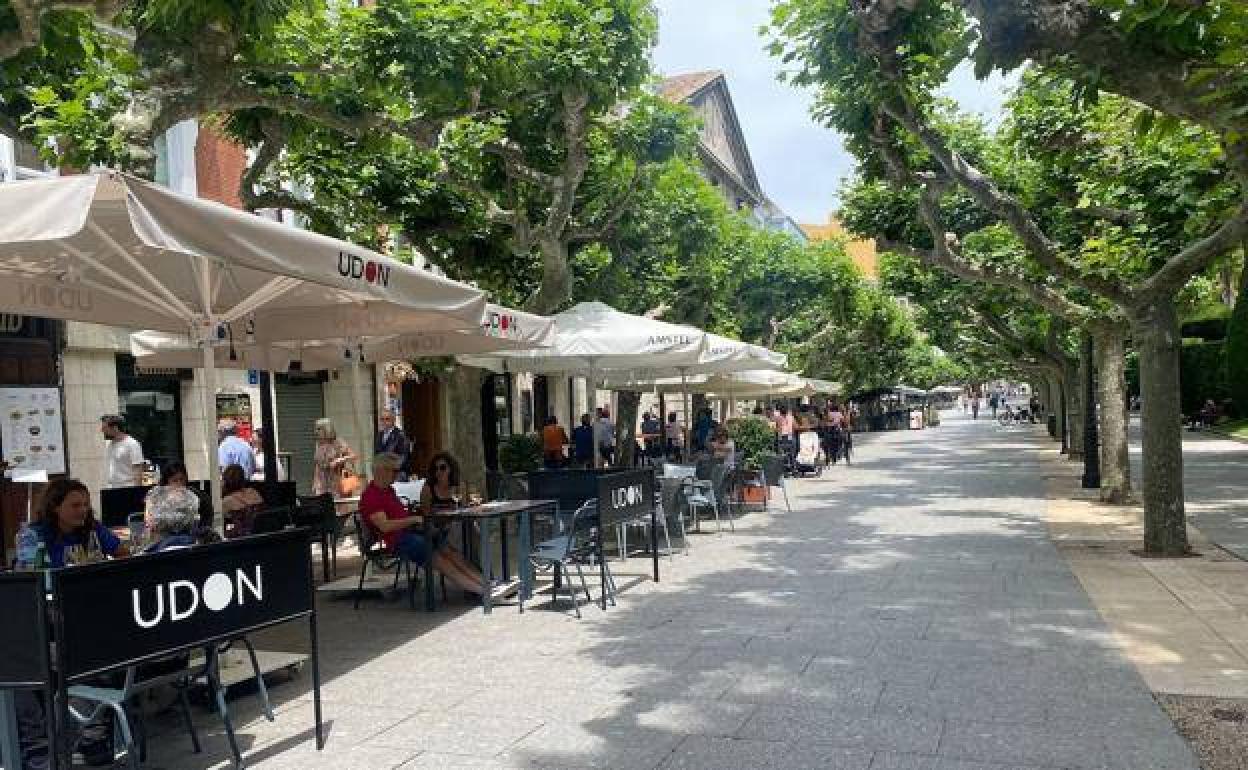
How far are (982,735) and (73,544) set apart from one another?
4.94 metres

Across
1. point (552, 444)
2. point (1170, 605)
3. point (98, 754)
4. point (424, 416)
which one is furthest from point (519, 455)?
point (98, 754)

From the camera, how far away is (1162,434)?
921 centimetres

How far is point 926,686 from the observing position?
516cm

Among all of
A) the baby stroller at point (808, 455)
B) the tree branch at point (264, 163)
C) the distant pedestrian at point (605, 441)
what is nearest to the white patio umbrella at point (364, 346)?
the tree branch at point (264, 163)

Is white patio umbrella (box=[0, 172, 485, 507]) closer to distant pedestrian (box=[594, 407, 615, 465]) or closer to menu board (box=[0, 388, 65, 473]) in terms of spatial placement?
menu board (box=[0, 388, 65, 473])

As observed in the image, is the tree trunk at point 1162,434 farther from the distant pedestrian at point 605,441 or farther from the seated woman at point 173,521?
the distant pedestrian at point 605,441

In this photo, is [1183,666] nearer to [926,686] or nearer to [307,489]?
[926,686]

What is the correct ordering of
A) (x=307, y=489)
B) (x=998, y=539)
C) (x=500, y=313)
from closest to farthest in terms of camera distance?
(x=500, y=313), (x=998, y=539), (x=307, y=489)

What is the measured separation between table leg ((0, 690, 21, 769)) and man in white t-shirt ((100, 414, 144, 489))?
625 centimetres

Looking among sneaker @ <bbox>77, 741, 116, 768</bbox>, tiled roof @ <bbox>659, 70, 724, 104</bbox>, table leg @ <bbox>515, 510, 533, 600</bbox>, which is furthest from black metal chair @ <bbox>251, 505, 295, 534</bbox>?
tiled roof @ <bbox>659, 70, 724, 104</bbox>

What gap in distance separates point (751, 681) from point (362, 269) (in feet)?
10.8

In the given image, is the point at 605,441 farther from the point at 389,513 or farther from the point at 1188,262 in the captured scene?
the point at 1188,262

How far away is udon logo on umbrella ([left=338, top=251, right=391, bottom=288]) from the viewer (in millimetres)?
5395

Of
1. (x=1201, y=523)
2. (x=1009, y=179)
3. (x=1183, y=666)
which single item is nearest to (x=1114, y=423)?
(x=1201, y=523)
